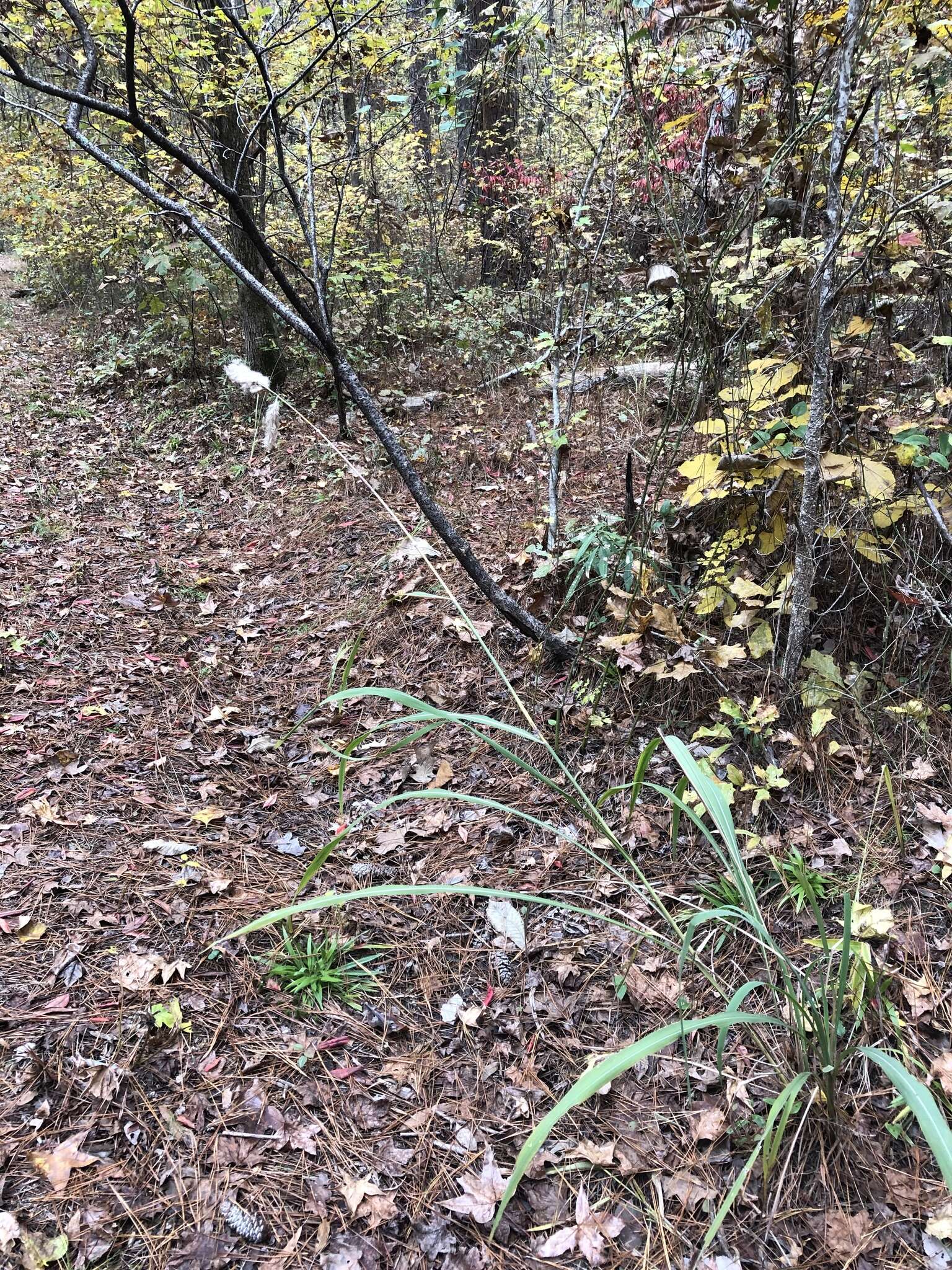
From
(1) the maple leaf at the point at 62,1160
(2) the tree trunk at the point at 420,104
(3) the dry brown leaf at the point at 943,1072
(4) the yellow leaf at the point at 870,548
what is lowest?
(3) the dry brown leaf at the point at 943,1072

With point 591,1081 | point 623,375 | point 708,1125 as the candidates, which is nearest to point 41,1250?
point 591,1081

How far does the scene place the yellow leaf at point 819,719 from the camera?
2275mm

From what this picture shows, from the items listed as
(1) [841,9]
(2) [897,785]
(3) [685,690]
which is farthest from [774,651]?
(1) [841,9]

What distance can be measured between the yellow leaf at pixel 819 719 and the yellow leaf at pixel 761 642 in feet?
0.92

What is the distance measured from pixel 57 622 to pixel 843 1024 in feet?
12.8

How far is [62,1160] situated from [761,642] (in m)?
2.46

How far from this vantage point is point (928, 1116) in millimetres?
1047

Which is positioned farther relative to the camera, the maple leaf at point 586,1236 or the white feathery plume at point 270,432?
the white feathery plume at point 270,432

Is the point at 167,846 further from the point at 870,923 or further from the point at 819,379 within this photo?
the point at 819,379

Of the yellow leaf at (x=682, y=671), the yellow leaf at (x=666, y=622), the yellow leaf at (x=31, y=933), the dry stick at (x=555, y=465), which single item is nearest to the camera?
the yellow leaf at (x=31, y=933)

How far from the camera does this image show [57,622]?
149 inches

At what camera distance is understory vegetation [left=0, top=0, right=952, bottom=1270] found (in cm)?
151

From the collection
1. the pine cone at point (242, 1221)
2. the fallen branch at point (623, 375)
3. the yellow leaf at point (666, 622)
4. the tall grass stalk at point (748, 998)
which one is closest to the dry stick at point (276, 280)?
the yellow leaf at point (666, 622)

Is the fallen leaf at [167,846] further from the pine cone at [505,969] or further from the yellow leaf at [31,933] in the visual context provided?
the pine cone at [505,969]
